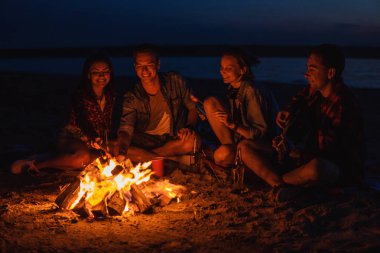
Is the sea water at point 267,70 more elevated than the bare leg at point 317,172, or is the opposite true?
the sea water at point 267,70

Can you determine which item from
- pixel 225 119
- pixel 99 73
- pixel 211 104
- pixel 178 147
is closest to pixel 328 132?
pixel 225 119

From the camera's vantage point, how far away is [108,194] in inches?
159

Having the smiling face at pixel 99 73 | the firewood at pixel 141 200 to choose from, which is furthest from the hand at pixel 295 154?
the smiling face at pixel 99 73

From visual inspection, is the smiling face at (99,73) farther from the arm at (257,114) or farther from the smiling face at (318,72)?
the smiling face at (318,72)

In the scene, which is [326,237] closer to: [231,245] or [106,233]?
[231,245]

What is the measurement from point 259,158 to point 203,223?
1038mm

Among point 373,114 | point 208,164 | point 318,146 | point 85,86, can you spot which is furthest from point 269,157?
point 373,114

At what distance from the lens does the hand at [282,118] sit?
4410 millimetres

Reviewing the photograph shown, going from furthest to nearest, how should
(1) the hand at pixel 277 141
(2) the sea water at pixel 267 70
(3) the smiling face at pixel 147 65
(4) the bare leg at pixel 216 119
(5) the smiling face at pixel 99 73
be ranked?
(2) the sea water at pixel 267 70, (5) the smiling face at pixel 99 73, (3) the smiling face at pixel 147 65, (4) the bare leg at pixel 216 119, (1) the hand at pixel 277 141

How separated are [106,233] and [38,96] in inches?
317

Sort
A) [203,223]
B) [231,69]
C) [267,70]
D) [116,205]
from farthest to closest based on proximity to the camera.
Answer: [267,70]
[231,69]
[116,205]
[203,223]

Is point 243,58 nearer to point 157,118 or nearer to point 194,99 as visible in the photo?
point 194,99

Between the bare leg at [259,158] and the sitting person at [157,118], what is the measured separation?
968mm

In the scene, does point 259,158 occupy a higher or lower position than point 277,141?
lower
